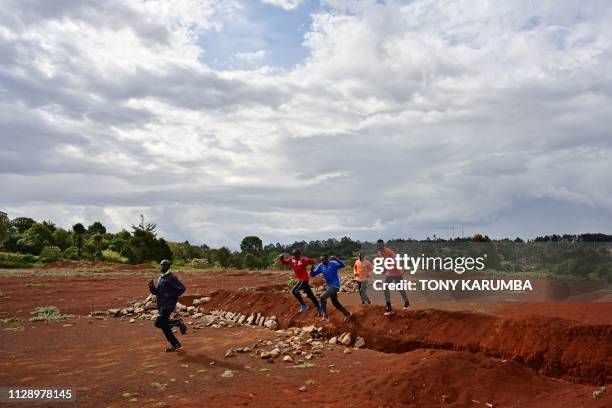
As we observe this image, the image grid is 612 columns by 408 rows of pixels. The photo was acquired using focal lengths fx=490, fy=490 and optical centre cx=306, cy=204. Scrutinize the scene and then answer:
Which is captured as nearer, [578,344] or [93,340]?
[578,344]

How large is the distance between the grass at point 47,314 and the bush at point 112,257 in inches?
1710

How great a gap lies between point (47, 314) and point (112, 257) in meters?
47.9

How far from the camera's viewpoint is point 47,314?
1972 cm

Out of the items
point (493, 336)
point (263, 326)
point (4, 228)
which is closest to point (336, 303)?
point (263, 326)

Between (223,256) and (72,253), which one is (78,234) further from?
(223,256)

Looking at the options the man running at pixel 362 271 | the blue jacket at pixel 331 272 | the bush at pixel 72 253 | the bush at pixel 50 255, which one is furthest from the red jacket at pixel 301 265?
the bush at pixel 72 253

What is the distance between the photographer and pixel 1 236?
→ 6369 centimetres

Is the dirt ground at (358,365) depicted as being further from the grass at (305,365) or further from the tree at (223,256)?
the tree at (223,256)

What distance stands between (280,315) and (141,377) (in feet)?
22.8

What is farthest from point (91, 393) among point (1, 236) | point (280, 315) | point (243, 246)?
point (243, 246)

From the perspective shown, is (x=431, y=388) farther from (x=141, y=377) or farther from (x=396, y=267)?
(x=141, y=377)

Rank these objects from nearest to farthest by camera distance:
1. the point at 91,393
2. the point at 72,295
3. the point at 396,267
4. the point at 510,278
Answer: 1. the point at 91,393
2. the point at 396,267
3. the point at 72,295
4. the point at 510,278

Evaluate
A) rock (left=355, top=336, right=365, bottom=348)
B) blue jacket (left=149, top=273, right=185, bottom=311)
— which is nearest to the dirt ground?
rock (left=355, top=336, right=365, bottom=348)

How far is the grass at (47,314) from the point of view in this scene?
1856cm
